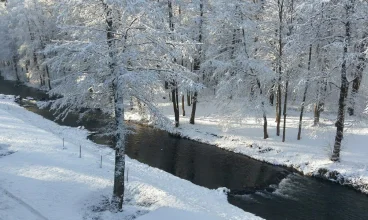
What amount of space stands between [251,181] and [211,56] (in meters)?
12.8

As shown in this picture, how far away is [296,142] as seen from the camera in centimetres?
2578

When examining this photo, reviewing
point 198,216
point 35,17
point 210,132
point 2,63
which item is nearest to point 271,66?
point 210,132

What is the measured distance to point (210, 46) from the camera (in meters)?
29.5

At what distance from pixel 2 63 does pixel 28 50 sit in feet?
113

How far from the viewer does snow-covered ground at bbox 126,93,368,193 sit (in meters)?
21.2

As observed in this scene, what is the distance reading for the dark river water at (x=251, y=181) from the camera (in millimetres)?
17359

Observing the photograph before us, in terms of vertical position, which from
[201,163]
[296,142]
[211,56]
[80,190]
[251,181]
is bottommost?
[251,181]

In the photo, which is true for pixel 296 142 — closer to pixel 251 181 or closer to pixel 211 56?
pixel 251 181

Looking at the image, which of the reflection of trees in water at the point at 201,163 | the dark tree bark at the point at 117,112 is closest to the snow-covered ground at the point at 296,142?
the reflection of trees in water at the point at 201,163

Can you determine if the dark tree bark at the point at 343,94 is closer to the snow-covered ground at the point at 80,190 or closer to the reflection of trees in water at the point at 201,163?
the reflection of trees in water at the point at 201,163

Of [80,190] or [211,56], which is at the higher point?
[211,56]

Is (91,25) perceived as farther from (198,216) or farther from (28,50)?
(28,50)

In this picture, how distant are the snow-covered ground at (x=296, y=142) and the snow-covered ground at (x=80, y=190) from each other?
419cm

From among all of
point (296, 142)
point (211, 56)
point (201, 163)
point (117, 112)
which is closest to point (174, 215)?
point (117, 112)
